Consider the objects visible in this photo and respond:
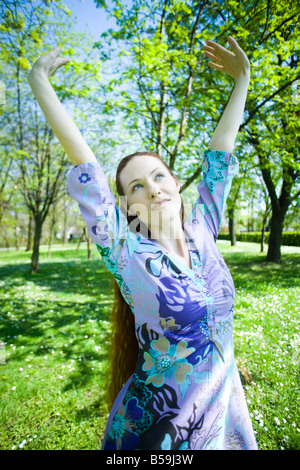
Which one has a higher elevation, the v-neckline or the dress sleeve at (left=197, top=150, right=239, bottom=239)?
the dress sleeve at (left=197, top=150, right=239, bottom=239)

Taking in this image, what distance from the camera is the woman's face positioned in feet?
4.11

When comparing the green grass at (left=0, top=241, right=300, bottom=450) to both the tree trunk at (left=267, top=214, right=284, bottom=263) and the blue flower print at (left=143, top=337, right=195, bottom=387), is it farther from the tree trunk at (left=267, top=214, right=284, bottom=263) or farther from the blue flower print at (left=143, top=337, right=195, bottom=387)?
the tree trunk at (left=267, top=214, right=284, bottom=263)

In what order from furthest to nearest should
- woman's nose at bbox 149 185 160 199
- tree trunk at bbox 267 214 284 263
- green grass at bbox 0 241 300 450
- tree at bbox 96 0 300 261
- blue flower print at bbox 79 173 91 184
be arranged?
tree trunk at bbox 267 214 284 263 → tree at bbox 96 0 300 261 → green grass at bbox 0 241 300 450 → woman's nose at bbox 149 185 160 199 → blue flower print at bbox 79 173 91 184

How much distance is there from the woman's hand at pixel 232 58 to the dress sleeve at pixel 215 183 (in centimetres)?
52

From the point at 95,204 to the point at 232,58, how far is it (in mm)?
1252

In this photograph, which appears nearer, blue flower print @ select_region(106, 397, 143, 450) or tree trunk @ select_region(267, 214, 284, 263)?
blue flower print @ select_region(106, 397, 143, 450)

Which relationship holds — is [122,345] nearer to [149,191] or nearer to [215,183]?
[149,191]

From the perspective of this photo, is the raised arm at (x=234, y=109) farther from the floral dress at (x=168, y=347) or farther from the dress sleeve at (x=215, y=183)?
the floral dress at (x=168, y=347)

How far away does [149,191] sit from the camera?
127 cm

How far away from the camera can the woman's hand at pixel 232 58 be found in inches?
55.4

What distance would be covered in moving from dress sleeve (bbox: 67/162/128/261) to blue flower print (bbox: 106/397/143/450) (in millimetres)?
652

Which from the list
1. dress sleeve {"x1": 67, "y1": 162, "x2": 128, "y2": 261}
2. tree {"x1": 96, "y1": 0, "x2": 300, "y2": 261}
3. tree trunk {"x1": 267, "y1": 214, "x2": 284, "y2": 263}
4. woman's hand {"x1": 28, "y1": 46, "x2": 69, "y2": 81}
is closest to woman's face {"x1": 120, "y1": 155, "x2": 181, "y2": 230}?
dress sleeve {"x1": 67, "y1": 162, "x2": 128, "y2": 261}

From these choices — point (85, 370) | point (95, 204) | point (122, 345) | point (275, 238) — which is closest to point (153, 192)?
point (95, 204)
